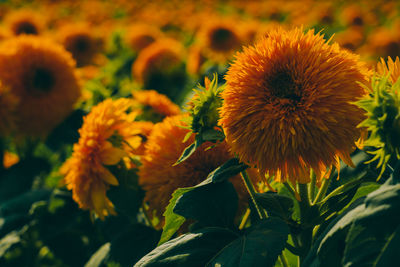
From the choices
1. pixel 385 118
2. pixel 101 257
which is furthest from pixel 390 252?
pixel 101 257

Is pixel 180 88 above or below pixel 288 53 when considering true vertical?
below

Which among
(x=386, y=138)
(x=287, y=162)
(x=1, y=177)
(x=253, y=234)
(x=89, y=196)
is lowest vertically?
(x=1, y=177)

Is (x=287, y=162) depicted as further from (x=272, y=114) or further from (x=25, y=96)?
(x=25, y=96)

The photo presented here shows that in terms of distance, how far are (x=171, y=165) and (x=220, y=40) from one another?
2413 mm

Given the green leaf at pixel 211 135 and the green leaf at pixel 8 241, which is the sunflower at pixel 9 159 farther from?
the green leaf at pixel 211 135

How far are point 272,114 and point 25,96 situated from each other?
59.0 inches

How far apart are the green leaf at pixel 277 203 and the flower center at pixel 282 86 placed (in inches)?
8.3


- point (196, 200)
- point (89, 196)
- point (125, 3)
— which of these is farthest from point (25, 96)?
point (125, 3)

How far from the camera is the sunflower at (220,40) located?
3246mm

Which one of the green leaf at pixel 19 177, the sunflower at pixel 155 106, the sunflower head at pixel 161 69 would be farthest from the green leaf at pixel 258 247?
the sunflower head at pixel 161 69

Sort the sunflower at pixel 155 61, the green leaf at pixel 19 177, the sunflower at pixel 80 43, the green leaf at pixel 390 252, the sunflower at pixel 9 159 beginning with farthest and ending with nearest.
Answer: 1. the sunflower at pixel 80 43
2. the sunflower at pixel 155 61
3. the sunflower at pixel 9 159
4. the green leaf at pixel 19 177
5. the green leaf at pixel 390 252

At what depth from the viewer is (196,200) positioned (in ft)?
2.99

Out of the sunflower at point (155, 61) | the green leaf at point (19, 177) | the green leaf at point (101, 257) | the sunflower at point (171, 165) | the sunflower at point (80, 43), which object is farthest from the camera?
the sunflower at point (80, 43)

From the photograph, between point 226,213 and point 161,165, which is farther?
A: point 161,165
